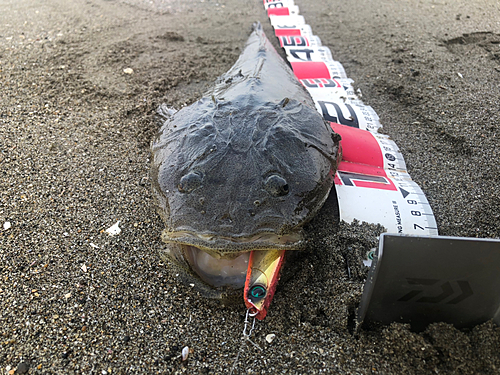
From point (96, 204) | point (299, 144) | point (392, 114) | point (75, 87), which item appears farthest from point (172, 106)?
point (392, 114)

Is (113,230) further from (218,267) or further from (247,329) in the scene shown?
(247,329)

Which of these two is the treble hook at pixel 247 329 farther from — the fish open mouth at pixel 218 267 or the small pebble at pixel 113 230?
the small pebble at pixel 113 230

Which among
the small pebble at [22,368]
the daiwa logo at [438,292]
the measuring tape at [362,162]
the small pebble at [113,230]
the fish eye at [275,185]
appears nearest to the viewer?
the daiwa logo at [438,292]

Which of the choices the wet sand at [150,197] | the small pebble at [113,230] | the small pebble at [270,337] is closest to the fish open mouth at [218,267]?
the wet sand at [150,197]

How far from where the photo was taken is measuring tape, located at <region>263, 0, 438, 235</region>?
2.63m

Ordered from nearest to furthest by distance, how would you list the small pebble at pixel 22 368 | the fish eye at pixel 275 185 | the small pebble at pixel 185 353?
1. the small pebble at pixel 22 368
2. the small pebble at pixel 185 353
3. the fish eye at pixel 275 185

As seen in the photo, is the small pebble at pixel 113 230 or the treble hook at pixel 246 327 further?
the small pebble at pixel 113 230

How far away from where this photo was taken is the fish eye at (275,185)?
200cm

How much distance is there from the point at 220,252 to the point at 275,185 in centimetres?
46

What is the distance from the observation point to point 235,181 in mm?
2010

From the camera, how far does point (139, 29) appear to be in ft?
18.2

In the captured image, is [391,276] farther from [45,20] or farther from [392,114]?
[45,20]

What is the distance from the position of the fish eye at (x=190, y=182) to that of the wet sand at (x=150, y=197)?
1.76 feet

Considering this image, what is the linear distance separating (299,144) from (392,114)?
6.49 ft
